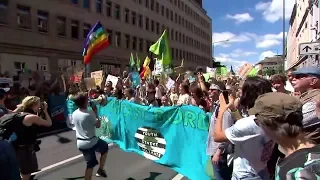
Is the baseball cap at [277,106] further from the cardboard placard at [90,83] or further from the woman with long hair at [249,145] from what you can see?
the cardboard placard at [90,83]

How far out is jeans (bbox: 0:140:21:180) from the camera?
2334 mm

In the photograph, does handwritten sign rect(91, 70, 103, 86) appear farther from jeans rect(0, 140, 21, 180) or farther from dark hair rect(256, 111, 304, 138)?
dark hair rect(256, 111, 304, 138)

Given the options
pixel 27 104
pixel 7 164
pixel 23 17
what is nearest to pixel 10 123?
pixel 27 104

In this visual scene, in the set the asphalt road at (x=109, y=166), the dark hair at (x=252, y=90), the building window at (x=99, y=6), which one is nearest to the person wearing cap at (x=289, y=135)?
the dark hair at (x=252, y=90)

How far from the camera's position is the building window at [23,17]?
26.4 meters

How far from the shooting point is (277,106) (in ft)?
6.17

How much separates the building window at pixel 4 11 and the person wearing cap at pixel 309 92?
84.2ft

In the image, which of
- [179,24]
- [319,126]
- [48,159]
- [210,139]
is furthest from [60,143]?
[179,24]

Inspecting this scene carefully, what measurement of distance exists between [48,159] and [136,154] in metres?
2.07

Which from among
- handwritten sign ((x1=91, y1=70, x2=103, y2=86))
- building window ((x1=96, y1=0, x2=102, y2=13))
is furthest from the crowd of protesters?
building window ((x1=96, y1=0, x2=102, y2=13))

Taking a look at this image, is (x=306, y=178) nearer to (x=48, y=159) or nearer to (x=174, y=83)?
(x=48, y=159)

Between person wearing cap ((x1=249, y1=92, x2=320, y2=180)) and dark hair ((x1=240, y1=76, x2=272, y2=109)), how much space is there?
3.98 ft

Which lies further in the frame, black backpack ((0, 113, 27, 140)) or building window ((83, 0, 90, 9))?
building window ((83, 0, 90, 9))

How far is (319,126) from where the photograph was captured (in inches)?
95.7
